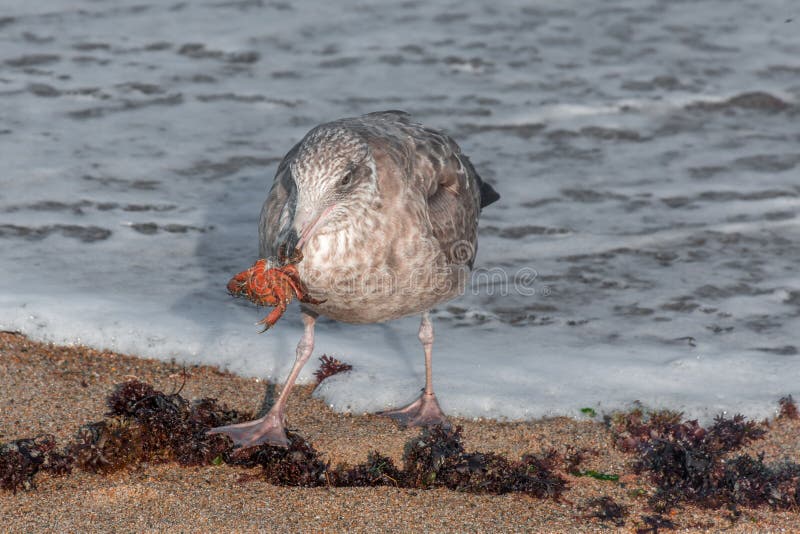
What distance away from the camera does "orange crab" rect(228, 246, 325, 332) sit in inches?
198

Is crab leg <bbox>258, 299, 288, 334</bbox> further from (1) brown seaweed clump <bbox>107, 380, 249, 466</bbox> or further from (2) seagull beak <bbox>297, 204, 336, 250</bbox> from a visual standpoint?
(1) brown seaweed clump <bbox>107, 380, 249, 466</bbox>

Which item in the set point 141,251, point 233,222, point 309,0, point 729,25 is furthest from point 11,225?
point 729,25

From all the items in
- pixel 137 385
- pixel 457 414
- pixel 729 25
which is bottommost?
pixel 457 414

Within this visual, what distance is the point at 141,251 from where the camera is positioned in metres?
8.73

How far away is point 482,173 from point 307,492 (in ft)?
20.4

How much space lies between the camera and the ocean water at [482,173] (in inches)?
274

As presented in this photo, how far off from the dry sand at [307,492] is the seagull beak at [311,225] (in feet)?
4.29

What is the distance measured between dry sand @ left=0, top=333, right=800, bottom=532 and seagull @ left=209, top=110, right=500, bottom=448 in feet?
1.11

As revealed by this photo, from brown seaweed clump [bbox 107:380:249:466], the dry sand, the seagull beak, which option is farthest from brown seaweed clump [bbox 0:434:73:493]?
the seagull beak

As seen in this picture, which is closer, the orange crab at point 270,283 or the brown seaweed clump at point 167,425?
the orange crab at point 270,283

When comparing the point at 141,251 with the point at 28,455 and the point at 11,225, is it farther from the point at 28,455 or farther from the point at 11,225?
the point at 28,455

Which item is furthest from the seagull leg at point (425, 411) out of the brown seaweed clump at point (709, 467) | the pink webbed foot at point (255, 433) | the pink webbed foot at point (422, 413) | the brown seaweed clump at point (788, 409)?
the brown seaweed clump at point (788, 409)

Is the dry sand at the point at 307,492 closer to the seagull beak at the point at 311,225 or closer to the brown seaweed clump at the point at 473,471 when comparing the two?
the brown seaweed clump at the point at 473,471

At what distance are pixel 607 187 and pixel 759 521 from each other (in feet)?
19.3
